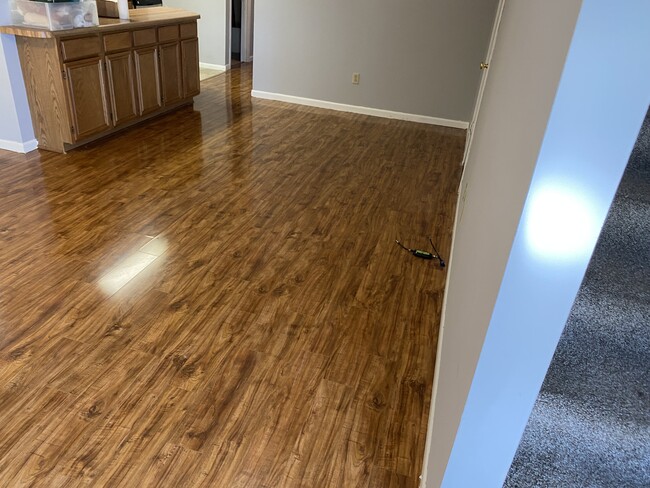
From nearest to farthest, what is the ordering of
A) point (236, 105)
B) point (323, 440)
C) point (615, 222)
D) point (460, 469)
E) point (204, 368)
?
point (460, 469) → point (615, 222) → point (323, 440) → point (204, 368) → point (236, 105)

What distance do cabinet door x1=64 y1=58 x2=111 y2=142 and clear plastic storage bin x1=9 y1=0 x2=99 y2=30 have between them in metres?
0.26

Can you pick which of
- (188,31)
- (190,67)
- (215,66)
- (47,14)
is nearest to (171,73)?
(190,67)

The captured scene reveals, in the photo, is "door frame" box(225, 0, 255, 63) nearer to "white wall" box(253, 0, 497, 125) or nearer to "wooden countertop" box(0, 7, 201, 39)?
"white wall" box(253, 0, 497, 125)

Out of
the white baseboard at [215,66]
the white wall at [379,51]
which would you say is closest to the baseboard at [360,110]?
the white wall at [379,51]

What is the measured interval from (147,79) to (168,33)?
1.74 ft

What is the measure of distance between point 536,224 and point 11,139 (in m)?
4.08

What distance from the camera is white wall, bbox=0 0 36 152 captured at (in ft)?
11.2

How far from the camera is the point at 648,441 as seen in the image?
41.9 inches

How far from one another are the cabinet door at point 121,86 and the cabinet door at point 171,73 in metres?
0.46

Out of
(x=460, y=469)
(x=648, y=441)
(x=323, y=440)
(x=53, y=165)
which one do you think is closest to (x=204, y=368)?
(x=323, y=440)

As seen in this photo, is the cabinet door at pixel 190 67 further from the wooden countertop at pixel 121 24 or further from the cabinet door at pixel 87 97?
the cabinet door at pixel 87 97

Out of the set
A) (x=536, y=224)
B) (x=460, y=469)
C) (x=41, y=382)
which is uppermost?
(x=536, y=224)

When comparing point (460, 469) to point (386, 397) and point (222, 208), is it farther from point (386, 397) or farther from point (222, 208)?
point (222, 208)

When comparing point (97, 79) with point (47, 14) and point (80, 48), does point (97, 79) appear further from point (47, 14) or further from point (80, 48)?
point (47, 14)
